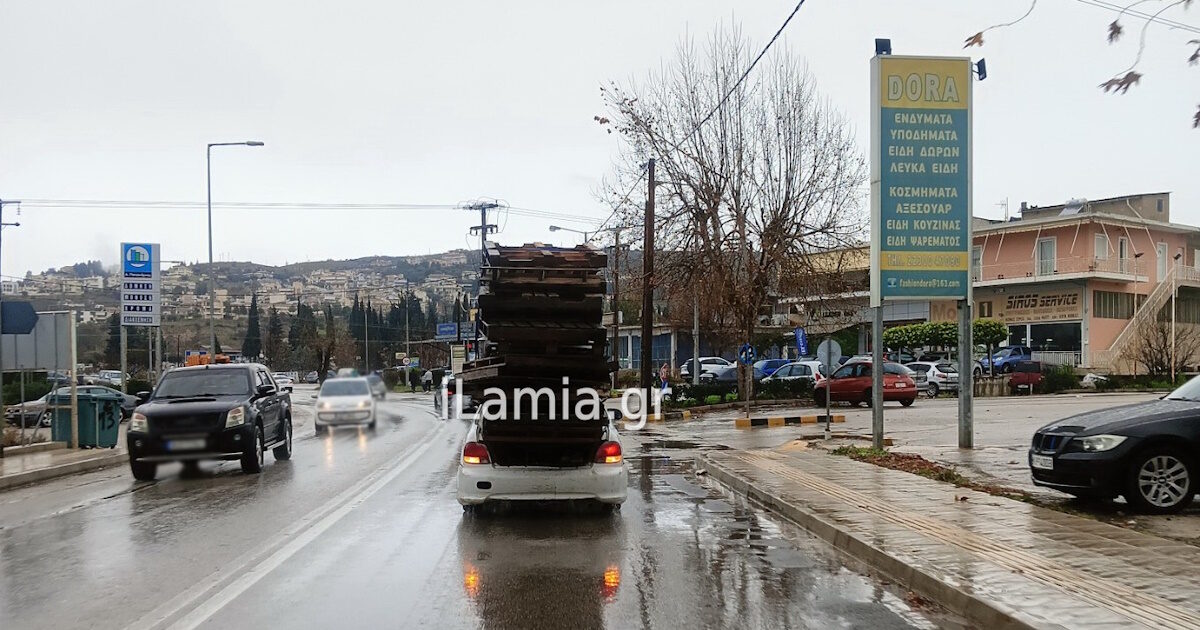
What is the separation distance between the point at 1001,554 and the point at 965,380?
9456 millimetres

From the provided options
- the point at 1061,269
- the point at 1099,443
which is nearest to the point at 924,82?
the point at 1099,443

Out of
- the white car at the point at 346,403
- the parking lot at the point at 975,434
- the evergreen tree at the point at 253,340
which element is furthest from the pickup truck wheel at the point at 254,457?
the evergreen tree at the point at 253,340

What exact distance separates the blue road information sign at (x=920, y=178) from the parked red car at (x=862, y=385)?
55.2ft

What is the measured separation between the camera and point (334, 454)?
62.9 feet

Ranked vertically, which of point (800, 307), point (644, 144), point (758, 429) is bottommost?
point (758, 429)

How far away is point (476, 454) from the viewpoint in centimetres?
1022

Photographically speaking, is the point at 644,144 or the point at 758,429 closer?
the point at 758,429

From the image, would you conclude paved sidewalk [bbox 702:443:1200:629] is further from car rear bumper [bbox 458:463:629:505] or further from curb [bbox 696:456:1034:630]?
car rear bumper [bbox 458:463:629:505]

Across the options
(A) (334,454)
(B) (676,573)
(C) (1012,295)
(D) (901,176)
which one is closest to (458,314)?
(C) (1012,295)

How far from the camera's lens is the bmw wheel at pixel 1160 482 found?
952 cm

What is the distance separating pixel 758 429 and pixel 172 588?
20250 millimetres

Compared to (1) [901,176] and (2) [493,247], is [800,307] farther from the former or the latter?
(2) [493,247]

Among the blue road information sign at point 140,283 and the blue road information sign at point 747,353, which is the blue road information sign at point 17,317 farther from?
the blue road information sign at point 747,353

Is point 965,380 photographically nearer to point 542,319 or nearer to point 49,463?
point 542,319
